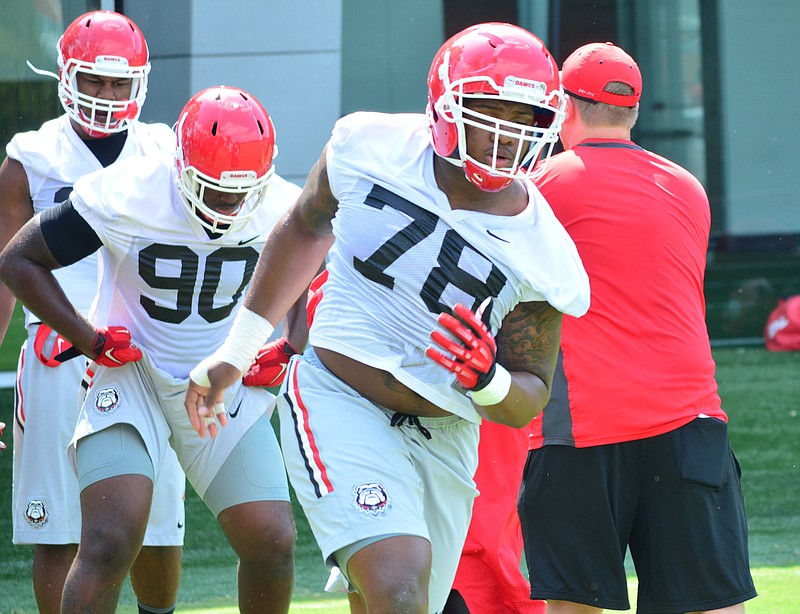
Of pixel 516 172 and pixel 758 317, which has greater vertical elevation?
pixel 516 172

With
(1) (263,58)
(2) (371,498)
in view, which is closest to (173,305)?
(2) (371,498)

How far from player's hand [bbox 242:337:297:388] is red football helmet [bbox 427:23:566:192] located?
125cm

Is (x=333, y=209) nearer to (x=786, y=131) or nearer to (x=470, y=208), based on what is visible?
(x=470, y=208)

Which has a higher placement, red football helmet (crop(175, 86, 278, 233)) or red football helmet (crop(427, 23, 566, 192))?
red football helmet (crop(427, 23, 566, 192))

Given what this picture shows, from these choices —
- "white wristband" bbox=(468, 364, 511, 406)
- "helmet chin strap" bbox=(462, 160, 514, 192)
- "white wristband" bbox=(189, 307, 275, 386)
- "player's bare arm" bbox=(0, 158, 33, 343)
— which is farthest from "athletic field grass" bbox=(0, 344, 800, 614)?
"helmet chin strap" bbox=(462, 160, 514, 192)

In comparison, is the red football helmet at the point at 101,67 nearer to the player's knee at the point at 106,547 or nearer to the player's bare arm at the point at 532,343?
the player's knee at the point at 106,547

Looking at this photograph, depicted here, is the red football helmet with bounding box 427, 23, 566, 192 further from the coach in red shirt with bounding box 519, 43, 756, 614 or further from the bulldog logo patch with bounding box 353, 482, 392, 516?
the bulldog logo patch with bounding box 353, 482, 392, 516

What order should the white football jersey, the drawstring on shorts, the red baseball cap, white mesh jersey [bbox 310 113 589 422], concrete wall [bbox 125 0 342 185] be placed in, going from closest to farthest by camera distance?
1. white mesh jersey [bbox 310 113 589 422]
2. the drawstring on shorts
3. the red baseball cap
4. the white football jersey
5. concrete wall [bbox 125 0 342 185]

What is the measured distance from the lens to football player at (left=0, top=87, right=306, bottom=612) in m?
4.32

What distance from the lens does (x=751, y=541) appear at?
6828 mm

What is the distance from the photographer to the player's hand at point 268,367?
15.1ft

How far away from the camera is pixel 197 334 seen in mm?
4586

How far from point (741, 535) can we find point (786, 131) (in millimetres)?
10647

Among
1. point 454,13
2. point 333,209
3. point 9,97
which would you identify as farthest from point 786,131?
point 333,209
